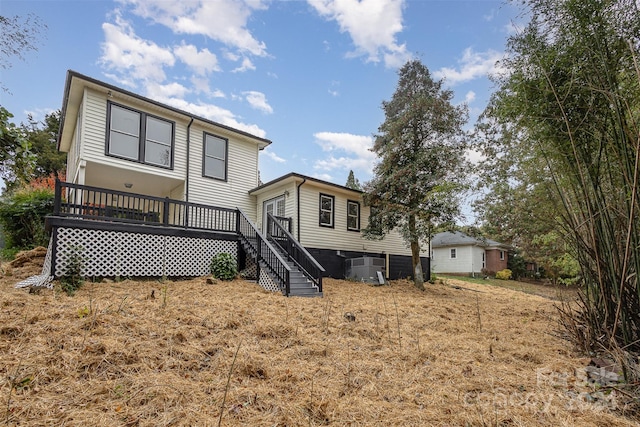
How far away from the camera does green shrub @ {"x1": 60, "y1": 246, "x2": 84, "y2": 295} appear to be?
647cm

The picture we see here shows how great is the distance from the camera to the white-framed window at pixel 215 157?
11289mm

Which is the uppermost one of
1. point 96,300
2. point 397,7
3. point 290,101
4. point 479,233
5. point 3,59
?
point 397,7

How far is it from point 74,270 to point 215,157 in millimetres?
5920

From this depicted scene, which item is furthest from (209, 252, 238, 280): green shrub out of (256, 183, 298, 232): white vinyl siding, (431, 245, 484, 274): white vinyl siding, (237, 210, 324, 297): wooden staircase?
(431, 245, 484, 274): white vinyl siding

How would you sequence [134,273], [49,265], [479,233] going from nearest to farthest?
[49,265], [134,273], [479,233]

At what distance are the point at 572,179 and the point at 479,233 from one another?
7816 mm

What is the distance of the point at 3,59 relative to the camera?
4527 mm

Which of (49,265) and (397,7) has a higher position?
(397,7)

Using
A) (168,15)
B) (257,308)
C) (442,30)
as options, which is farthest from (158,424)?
(442,30)

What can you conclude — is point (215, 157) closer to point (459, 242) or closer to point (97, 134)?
point (97, 134)

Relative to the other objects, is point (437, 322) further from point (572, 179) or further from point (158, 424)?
point (158, 424)

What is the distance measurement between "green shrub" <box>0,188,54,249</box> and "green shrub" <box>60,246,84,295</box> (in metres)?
4.78

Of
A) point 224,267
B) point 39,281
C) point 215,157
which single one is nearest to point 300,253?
point 224,267

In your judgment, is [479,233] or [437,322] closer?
[437,322]
